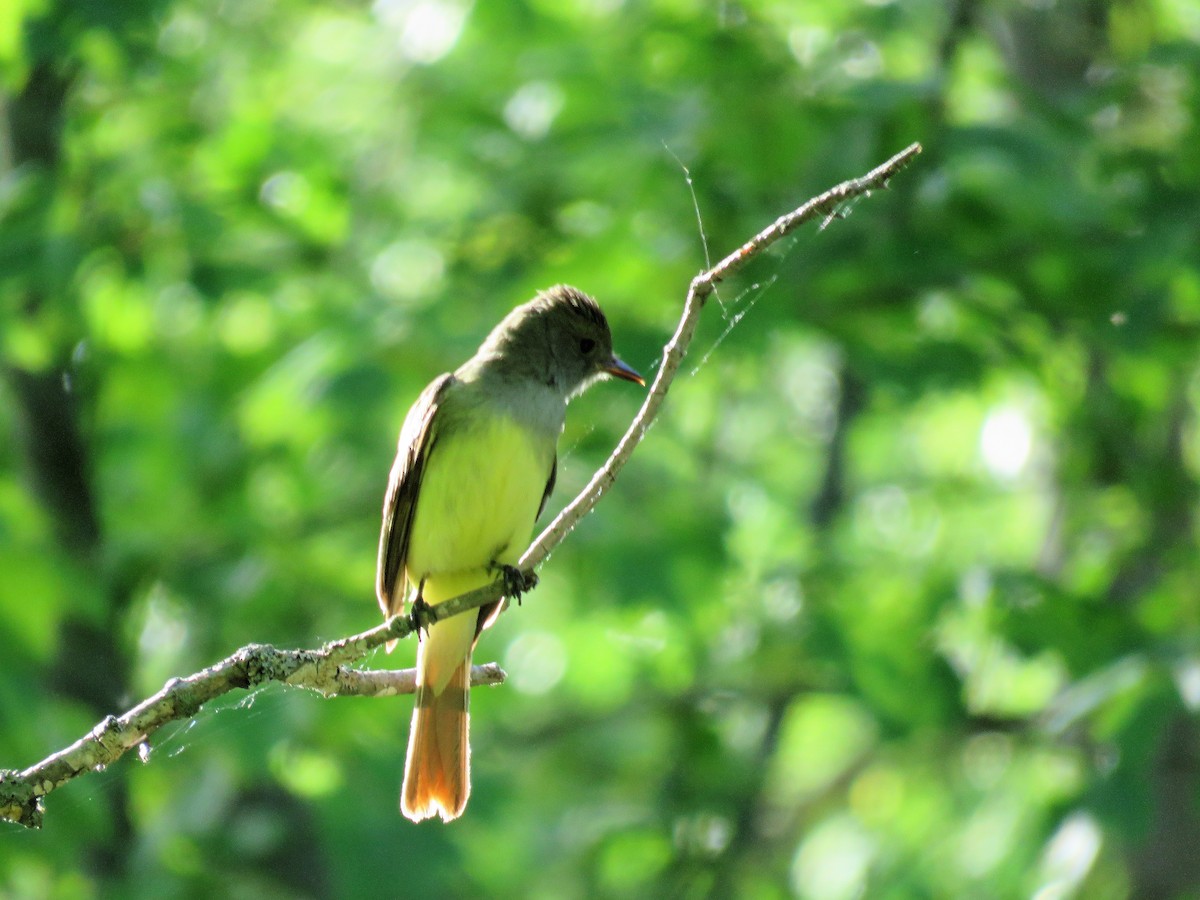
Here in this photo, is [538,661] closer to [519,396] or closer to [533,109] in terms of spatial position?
[533,109]

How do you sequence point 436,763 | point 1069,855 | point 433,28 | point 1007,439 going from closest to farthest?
point 436,763, point 1069,855, point 433,28, point 1007,439

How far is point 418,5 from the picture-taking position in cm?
810

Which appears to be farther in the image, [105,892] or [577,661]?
[577,661]

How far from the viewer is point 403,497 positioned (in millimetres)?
4562

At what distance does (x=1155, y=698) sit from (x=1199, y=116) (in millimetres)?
2724

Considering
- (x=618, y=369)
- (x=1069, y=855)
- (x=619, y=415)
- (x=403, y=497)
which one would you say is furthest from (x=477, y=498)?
(x=1069, y=855)

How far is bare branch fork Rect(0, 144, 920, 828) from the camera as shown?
8.64 ft

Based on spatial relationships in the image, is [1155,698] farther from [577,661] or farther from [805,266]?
[577,661]

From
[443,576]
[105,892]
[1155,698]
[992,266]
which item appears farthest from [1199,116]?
[105,892]

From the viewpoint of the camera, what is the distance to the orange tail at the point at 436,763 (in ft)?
14.0

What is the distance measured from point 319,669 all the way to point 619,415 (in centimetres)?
385

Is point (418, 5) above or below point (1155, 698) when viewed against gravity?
above

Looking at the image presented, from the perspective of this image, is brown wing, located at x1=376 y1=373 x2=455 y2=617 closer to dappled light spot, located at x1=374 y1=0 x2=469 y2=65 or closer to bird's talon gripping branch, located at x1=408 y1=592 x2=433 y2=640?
bird's talon gripping branch, located at x1=408 y1=592 x2=433 y2=640

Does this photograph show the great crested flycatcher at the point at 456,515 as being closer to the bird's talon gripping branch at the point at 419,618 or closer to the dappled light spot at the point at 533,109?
the bird's talon gripping branch at the point at 419,618
